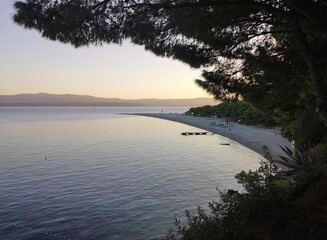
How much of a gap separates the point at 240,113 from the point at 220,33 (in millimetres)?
53916

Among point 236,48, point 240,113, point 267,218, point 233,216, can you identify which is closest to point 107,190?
point 236,48

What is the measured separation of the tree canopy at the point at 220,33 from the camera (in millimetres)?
6742

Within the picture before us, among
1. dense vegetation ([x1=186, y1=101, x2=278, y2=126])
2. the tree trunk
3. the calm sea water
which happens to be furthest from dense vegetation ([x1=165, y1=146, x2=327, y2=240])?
dense vegetation ([x1=186, y1=101, x2=278, y2=126])

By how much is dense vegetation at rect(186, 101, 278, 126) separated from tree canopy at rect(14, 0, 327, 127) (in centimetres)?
1035

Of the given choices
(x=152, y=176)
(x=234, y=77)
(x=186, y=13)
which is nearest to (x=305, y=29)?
(x=234, y=77)

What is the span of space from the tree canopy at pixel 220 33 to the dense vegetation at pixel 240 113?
10.4 m

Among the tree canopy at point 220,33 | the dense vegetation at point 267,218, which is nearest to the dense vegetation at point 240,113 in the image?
the tree canopy at point 220,33

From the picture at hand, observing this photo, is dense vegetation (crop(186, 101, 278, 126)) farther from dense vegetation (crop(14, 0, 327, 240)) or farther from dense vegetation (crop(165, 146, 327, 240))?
dense vegetation (crop(165, 146, 327, 240))

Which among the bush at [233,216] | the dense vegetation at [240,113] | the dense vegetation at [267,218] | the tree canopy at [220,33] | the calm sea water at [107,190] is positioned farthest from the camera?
the dense vegetation at [240,113]

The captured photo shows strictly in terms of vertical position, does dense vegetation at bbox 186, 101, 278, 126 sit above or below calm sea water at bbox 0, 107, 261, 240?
above

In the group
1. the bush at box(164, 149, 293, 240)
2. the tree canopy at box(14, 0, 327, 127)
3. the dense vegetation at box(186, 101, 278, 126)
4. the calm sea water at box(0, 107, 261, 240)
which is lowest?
the calm sea water at box(0, 107, 261, 240)

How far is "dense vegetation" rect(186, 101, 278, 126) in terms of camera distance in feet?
148

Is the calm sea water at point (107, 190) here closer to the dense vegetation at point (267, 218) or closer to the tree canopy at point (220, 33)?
the dense vegetation at point (267, 218)

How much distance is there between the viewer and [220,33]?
977 centimetres
